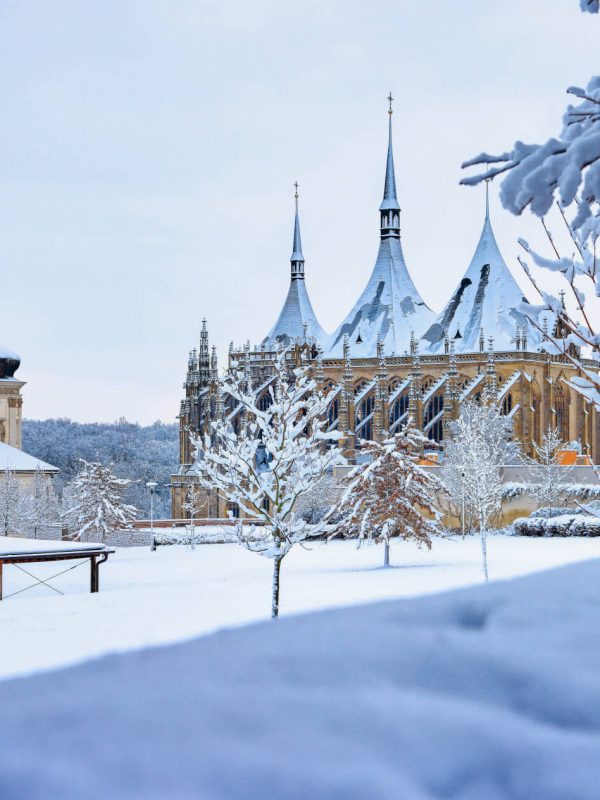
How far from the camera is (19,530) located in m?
55.2

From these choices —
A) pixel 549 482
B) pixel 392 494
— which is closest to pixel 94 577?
pixel 392 494

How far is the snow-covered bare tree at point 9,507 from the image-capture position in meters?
54.4

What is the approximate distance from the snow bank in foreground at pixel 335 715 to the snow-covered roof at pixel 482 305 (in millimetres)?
62695

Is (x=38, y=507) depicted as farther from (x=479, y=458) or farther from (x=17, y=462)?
(x=479, y=458)

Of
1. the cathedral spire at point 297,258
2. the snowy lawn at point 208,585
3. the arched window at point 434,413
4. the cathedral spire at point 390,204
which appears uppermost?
the cathedral spire at point 390,204

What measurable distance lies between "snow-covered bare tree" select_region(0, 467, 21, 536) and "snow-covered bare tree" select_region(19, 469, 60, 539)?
0.87 metres

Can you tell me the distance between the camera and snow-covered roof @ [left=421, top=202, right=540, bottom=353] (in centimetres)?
6769

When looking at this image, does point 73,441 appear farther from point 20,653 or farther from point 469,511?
point 20,653

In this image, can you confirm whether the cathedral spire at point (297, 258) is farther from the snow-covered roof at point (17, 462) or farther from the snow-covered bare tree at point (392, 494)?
the snow-covered bare tree at point (392, 494)

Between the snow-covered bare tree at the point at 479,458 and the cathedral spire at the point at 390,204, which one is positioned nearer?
the snow-covered bare tree at the point at 479,458

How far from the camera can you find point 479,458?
113 feet

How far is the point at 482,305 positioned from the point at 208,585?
4518cm

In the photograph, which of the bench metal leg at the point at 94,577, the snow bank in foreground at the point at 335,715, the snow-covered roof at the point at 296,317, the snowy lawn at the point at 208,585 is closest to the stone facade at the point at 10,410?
the snow-covered roof at the point at 296,317

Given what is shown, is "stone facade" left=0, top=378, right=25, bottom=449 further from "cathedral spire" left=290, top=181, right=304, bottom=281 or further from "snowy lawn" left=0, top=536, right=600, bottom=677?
"snowy lawn" left=0, top=536, right=600, bottom=677
